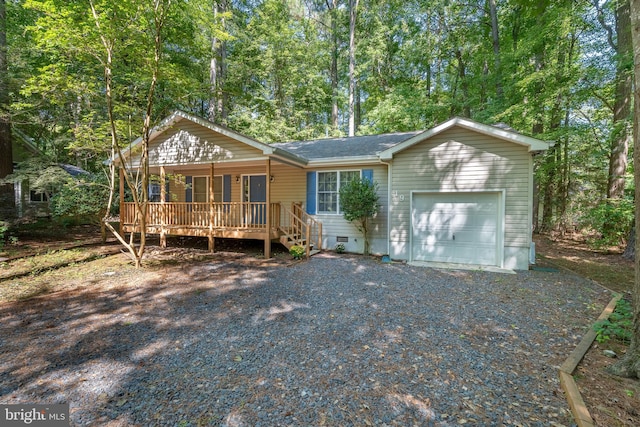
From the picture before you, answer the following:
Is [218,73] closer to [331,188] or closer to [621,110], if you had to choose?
[331,188]

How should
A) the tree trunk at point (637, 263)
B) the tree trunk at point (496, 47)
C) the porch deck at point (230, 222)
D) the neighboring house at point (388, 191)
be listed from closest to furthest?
the tree trunk at point (637, 263), the neighboring house at point (388, 191), the porch deck at point (230, 222), the tree trunk at point (496, 47)

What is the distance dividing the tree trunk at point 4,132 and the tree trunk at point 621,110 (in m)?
19.8

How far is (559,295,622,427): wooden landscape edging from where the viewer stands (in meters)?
2.14

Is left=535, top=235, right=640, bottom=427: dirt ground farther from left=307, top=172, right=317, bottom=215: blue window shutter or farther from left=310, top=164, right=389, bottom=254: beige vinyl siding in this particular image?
left=307, top=172, right=317, bottom=215: blue window shutter

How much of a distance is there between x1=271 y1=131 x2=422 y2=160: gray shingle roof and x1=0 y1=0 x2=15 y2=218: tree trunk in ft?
32.8

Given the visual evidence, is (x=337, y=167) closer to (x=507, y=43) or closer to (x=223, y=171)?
(x=223, y=171)

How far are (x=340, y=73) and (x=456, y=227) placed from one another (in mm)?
18910

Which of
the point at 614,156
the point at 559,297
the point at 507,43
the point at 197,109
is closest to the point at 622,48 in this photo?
the point at 614,156

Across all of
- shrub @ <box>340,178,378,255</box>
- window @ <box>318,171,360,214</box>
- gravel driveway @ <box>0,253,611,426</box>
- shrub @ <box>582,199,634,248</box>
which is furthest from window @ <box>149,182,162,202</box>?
shrub @ <box>582,199,634,248</box>

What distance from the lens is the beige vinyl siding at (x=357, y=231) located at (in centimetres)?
866

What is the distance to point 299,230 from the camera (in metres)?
9.06

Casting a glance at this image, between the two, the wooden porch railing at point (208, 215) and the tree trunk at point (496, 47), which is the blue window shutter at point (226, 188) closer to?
the wooden porch railing at point (208, 215)

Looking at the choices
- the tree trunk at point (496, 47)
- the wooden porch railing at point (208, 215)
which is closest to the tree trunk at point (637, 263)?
the wooden porch railing at point (208, 215)

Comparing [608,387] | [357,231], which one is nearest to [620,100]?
[357,231]
